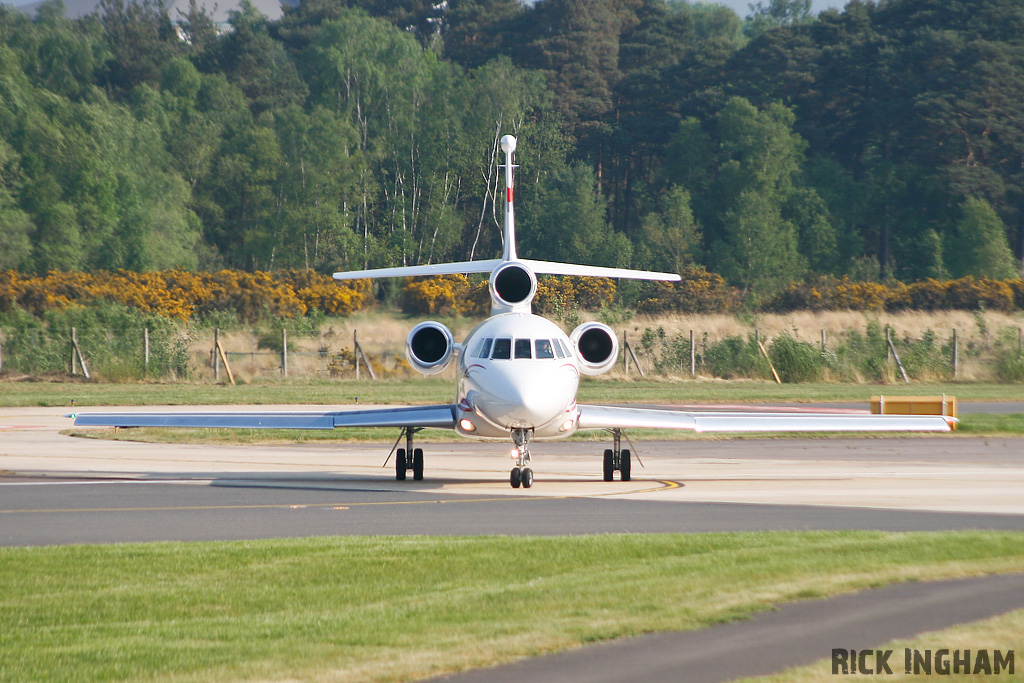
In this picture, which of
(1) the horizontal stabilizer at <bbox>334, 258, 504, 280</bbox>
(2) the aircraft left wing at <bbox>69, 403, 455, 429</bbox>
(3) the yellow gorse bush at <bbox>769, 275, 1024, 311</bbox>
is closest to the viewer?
(2) the aircraft left wing at <bbox>69, 403, 455, 429</bbox>

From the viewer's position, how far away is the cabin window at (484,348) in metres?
16.3

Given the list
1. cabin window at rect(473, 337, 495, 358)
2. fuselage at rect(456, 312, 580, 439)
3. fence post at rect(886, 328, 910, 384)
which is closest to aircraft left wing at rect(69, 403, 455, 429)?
fuselage at rect(456, 312, 580, 439)

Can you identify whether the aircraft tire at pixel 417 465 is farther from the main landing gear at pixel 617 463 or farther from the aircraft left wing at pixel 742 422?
the main landing gear at pixel 617 463

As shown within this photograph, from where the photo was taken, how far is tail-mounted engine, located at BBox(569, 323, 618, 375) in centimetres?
1766

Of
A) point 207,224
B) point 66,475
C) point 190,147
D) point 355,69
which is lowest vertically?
point 66,475

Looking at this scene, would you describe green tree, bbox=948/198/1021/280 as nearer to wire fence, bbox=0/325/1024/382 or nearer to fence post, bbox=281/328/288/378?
wire fence, bbox=0/325/1024/382

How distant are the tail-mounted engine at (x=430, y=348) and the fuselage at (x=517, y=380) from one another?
0.65 m

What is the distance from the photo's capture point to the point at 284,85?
290ft

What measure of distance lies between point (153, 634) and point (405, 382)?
35.2m

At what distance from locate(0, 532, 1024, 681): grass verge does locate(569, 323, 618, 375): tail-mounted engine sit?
6.54 metres

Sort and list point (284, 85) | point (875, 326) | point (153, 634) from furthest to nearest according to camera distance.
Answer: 1. point (284, 85)
2. point (875, 326)
3. point (153, 634)

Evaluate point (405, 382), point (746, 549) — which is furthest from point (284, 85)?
point (746, 549)

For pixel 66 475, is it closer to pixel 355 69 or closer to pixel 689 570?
pixel 689 570

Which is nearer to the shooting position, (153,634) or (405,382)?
(153,634)
